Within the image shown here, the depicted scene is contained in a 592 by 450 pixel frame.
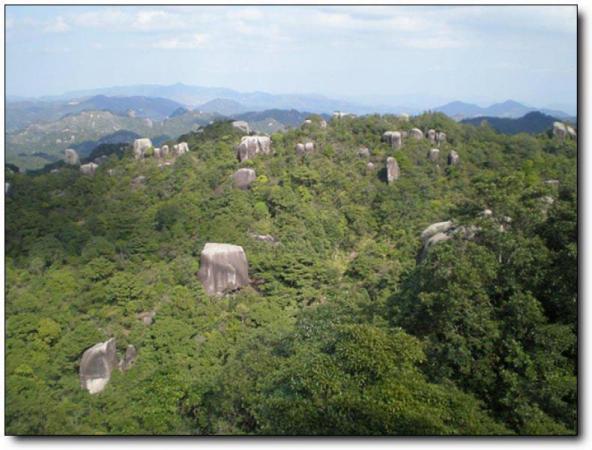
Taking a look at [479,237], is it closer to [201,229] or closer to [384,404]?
[384,404]

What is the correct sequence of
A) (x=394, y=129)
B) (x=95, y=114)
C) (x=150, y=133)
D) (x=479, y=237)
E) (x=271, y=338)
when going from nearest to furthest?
(x=479, y=237), (x=271, y=338), (x=394, y=129), (x=150, y=133), (x=95, y=114)

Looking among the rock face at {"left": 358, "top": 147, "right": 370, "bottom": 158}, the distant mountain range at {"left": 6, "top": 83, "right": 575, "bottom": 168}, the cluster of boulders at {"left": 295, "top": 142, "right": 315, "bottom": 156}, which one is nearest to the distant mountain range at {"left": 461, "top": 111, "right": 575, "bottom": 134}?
the distant mountain range at {"left": 6, "top": 83, "right": 575, "bottom": 168}

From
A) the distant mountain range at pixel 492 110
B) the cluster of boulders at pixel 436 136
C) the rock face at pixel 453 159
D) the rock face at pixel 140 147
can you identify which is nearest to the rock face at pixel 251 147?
the rock face at pixel 140 147

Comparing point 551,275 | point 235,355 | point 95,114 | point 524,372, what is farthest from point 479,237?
point 95,114

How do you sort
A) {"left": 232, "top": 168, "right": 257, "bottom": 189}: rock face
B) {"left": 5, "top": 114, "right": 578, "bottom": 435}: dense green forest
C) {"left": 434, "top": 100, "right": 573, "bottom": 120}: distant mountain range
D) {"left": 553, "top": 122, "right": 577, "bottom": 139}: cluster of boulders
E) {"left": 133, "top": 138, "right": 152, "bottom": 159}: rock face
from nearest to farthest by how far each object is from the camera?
{"left": 5, "top": 114, "right": 578, "bottom": 435}: dense green forest < {"left": 232, "top": 168, "right": 257, "bottom": 189}: rock face < {"left": 553, "top": 122, "right": 577, "bottom": 139}: cluster of boulders < {"left": 133, "top": 138, "right": 152, "bottom": 159}: rock face < {"left": 434, "top": 100, "right": 573, "bottom": 120}: distant mountain range

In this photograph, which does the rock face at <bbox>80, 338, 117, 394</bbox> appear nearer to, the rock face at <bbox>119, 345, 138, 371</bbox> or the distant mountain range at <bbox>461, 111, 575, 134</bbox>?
the rock face at <bbox>119, 345, 138, 371</bbox>
